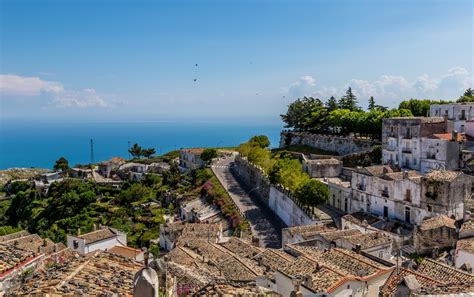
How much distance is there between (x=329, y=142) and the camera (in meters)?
62.9

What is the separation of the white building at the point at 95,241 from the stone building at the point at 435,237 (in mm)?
23757

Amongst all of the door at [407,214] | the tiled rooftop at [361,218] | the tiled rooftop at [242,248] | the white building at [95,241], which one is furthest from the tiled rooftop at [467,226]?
the white building at [95,241]

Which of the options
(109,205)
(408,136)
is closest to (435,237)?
(408,136)

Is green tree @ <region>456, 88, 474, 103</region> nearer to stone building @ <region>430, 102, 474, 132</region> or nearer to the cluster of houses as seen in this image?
stone building @ <region>430, 102, 474, 132</region>

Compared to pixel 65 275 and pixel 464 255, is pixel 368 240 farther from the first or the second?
pixel 65 275

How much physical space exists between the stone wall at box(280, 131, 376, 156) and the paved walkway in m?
15.2

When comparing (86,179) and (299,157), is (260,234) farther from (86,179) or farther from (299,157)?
(86,179)

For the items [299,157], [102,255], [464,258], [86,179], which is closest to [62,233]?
[86,179]

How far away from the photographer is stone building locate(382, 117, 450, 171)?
134ft

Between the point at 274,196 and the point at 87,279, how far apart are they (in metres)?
32.4

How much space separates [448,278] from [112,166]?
75098 mm

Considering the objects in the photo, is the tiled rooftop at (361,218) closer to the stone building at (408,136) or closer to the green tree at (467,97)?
the stone building at (408,136)

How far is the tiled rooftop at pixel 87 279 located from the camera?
10.7 meters

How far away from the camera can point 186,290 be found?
50.5 feet
